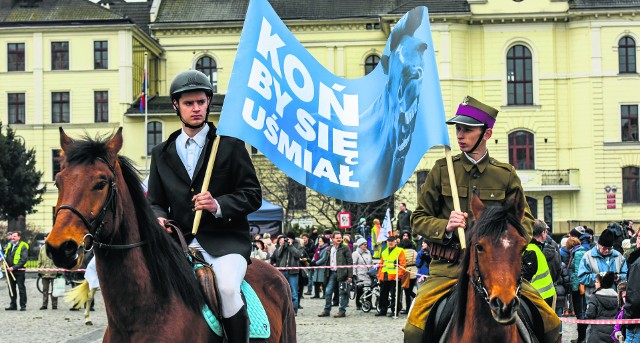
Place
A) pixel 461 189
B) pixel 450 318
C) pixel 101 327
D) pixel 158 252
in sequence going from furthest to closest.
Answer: pixel 101 327 → pixel 461 189 → pixel 450 318 → pixel 158 252

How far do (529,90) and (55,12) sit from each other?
1280 inches

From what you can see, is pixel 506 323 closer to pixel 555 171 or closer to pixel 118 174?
pixel 118 174

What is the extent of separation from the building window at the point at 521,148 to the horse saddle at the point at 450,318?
205ft

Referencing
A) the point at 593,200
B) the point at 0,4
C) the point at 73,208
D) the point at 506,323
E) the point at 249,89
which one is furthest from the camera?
the point at 0,4

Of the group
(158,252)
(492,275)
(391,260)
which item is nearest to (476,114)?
(492,275)

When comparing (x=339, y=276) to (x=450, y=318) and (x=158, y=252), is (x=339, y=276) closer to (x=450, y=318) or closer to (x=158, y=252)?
(x=450, y=318)

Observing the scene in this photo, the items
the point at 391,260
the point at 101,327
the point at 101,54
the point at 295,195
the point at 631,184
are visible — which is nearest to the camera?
the point at 101,327

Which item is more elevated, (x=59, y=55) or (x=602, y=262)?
(x=59, y=55)

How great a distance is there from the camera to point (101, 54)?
231ft

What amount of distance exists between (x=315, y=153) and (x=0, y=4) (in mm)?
69775

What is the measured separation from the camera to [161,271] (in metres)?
6.11

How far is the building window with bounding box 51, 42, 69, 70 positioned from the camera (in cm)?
7031

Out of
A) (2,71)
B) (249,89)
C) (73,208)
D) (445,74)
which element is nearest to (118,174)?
(73,208)

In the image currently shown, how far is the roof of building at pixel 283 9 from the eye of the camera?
245ft
